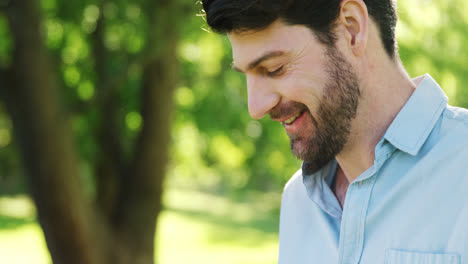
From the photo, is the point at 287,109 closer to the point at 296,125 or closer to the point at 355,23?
the point at 296,125

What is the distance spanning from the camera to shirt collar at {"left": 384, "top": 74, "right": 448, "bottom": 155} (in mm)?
1674

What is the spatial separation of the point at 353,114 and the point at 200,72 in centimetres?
675

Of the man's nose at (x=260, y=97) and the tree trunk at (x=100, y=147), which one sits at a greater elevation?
the tree trunk at (x=100, y=147)

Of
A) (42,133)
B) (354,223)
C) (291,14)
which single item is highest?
(42,133)

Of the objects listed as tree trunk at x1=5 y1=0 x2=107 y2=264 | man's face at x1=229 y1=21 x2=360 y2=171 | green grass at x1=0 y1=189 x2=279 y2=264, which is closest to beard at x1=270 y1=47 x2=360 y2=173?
man's face at x1=229 y1=21 x2=360 y2=171

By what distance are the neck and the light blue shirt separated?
55mm

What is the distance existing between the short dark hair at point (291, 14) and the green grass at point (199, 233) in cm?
1047

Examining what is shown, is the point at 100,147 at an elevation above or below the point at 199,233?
below

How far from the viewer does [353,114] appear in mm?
1825

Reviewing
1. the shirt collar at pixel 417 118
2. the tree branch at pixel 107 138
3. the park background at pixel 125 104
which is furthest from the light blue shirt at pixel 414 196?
the tree branch at pixel 107 138

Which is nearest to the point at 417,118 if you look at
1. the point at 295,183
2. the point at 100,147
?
the point at 295,183

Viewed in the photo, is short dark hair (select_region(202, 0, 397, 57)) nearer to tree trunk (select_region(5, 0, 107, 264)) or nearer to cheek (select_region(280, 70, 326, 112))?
cheek (select_region(280, 70, 326, 112))

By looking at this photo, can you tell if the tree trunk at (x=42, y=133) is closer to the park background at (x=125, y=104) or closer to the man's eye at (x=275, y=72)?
the park background at (x=125, y=104)

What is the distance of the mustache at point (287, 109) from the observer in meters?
1.84
